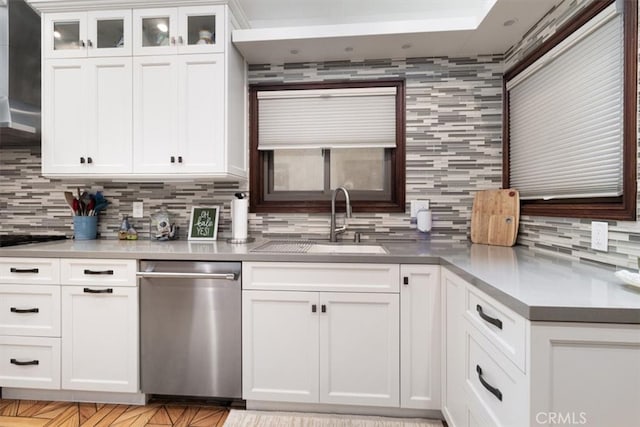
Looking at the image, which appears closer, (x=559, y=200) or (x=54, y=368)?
(x=559, y=200)

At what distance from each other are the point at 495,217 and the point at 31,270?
2.70 metres

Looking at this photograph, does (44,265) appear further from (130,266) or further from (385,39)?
(385,39)

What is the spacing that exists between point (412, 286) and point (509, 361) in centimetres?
70

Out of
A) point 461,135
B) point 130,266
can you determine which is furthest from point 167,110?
point 461,135

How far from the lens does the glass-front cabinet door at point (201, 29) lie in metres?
1.95

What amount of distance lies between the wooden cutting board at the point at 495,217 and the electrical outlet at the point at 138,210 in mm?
2314

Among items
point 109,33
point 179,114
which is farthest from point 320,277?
point 109,33

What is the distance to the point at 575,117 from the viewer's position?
1516mm

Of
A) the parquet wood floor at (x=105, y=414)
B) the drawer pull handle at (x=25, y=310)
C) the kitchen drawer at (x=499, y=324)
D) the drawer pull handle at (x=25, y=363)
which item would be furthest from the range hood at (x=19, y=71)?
the kitchen drawer at (x=499, y=324)

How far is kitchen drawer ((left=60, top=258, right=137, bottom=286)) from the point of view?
1735mm

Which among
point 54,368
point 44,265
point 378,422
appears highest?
point 44,265

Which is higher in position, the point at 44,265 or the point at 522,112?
the point at 522,112

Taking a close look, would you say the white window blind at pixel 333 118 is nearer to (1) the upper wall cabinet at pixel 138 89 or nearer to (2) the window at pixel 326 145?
(2) the window at pixel 326 145

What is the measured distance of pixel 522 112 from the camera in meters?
1.98
